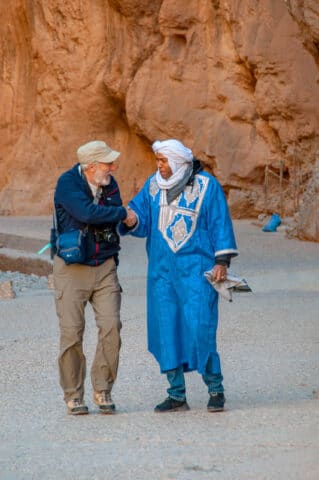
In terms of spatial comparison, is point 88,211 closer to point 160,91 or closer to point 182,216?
point 182,216

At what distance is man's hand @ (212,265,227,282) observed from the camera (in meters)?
6.01

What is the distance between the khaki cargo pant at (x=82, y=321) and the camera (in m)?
5.99

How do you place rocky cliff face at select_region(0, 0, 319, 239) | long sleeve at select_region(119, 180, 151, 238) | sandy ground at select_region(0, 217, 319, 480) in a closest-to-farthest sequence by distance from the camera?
sandy ground at select_region(0, 217, 319, 480) < long sleeve at select_region(119, 180, 151, 238) < rocky cliff face at select_region(0, 0, 319, 239)

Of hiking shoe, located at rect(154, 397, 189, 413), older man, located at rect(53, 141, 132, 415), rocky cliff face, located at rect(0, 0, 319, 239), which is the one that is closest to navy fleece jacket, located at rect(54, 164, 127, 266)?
older man, located at rect(53, 141, 132, 415)

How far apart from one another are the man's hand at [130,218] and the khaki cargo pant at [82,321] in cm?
25

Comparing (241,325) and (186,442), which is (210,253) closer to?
(186,442)

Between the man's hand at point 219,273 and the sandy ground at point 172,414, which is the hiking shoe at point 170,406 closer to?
the sandy ground at point 172,414

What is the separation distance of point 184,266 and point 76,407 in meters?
0.98

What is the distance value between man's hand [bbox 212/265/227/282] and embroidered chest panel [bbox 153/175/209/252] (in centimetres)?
25

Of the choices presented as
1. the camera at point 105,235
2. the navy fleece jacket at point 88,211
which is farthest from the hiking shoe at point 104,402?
the camera at point 105,235

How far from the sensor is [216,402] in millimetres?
6020

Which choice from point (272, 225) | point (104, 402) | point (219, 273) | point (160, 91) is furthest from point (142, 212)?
point (160, 91)

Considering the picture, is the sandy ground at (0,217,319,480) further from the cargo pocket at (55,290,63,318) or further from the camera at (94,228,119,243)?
the camera at (94,228,119,243)

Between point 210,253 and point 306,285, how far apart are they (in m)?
6.65
